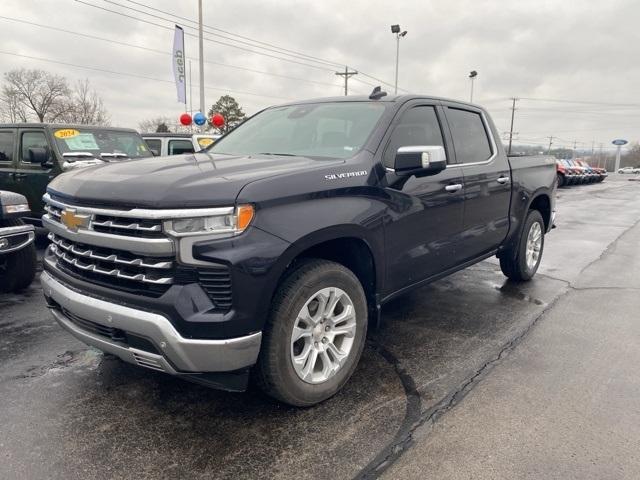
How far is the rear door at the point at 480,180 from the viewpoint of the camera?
4.12 m

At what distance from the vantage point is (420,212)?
11.3ft

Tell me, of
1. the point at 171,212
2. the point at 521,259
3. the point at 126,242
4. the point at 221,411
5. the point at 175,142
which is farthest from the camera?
the point at 175,142

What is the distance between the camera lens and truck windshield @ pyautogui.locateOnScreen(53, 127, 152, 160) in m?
7.33

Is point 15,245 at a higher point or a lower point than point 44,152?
lower

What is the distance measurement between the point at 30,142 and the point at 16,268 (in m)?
3.40

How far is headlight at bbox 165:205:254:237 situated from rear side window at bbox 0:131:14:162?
6886 millimetres

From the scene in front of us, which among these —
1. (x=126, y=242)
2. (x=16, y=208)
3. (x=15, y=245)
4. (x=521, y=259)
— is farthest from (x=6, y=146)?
(x=521, y=259)

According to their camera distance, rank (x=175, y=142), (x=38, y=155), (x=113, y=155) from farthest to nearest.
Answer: (x=175, y=142), (x=113, y=155), (x=38, y=155)

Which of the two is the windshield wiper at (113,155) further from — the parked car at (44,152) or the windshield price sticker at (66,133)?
the windshield price sticker at (66,133)

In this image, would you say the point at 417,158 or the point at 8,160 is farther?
the point at 8,160

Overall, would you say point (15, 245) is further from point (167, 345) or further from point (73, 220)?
point (167, 345)

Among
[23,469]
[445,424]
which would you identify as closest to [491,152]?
[445,424]

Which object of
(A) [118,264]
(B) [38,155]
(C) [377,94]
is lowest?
(A) [118,264]

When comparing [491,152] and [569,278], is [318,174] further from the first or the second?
[569,278]
